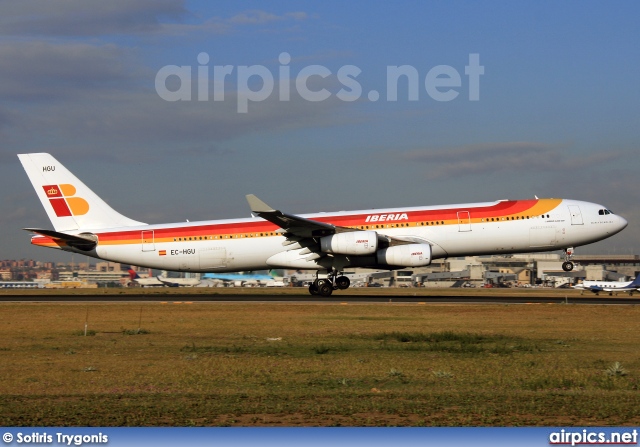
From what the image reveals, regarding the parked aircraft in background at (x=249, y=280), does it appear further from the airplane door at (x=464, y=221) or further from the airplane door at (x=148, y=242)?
the airplane door at (x=464, y=221)

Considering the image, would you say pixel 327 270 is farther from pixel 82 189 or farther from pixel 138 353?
pixel 138 353

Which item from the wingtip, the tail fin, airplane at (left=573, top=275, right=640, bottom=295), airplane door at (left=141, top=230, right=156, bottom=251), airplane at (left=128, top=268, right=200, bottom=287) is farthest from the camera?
airplane at (left=128, top=268, right=200, bottom=287)

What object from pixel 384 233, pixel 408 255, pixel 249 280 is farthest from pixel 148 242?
pixel 249 280

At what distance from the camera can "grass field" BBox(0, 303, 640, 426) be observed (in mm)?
13820

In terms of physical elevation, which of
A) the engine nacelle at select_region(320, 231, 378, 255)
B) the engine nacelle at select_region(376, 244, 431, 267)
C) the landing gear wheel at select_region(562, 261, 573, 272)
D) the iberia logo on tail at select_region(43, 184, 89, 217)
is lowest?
the landing gear wheel at select_region(562, 261, 573, 272)

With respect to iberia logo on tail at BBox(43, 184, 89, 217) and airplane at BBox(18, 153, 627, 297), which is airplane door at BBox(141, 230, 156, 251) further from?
iberia logo on tail at BBox(43, 184, 89, 217)

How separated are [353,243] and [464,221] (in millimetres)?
6539

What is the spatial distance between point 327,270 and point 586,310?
1567cm

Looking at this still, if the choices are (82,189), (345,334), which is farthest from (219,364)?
(82,189)

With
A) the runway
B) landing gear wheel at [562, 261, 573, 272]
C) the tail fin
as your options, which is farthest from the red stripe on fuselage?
the runway

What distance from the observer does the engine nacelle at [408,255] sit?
4497 cm

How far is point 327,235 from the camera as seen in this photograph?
4619 centimetres

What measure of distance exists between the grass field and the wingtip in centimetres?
820

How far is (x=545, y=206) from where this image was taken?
47094 mm
